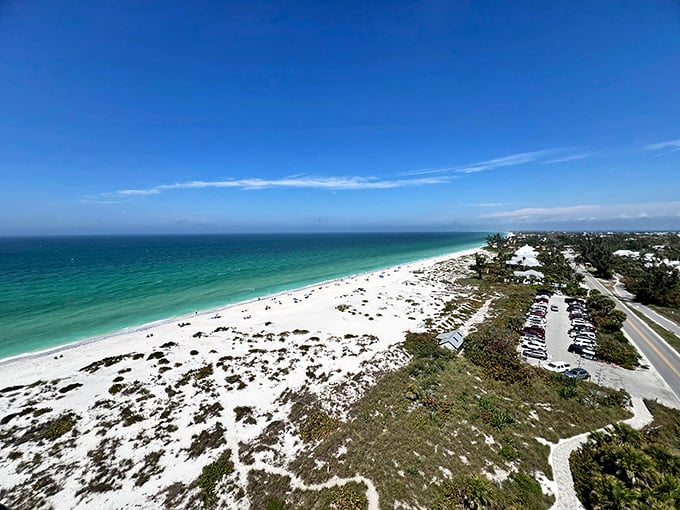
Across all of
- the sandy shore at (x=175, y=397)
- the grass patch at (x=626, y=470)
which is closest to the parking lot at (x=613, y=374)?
the grass patch at (x=626, y=470)

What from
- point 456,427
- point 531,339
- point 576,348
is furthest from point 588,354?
point 456,427

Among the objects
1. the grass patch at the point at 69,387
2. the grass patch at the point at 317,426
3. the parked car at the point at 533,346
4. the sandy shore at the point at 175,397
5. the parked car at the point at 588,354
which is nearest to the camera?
the sandy shore at the point at 175,397

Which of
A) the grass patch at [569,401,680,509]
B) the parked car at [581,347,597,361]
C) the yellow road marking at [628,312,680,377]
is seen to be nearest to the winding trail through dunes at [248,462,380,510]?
the grass patch at [569,401,680,509]

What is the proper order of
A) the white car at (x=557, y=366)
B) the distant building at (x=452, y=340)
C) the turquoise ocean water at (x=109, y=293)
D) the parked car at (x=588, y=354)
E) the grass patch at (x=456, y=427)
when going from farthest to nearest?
the turquoise ocean water at (x=109, y=293) → the distant building at (x=452, y=340) → the parked car at (x=588, y=354) → the white car at (x=557, y=366) → the grass patch at (x=456, y=427)

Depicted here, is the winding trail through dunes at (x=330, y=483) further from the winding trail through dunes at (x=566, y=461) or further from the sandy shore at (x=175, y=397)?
the winding trail through dunes at (x=566, y=461)

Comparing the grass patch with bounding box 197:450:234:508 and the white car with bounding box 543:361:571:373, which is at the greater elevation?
the grass patch with bounding box 197:450:234:508

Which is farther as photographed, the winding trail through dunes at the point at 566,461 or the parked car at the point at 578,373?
the parked car at the point at 578,373

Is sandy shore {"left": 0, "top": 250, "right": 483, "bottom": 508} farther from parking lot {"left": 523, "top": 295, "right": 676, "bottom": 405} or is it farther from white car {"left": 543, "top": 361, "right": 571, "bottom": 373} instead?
white car {"left": 543, "top": 361, "right": 571, "bottom": 373}
